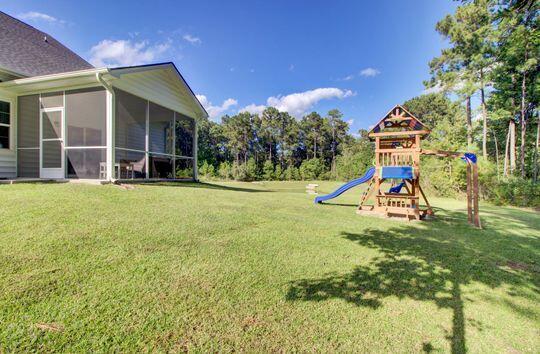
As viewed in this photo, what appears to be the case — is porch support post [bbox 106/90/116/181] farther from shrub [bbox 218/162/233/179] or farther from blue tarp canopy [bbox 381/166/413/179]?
shrub [bbox 218/162/233/179]

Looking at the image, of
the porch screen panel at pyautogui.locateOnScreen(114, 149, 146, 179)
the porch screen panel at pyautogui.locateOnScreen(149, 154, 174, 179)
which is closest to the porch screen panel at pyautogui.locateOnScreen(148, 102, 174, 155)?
the porch screen panel at pyautogui.locateOnScreen(149, 154, 174, 179)

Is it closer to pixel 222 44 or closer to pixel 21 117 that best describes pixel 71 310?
pixel 21 117

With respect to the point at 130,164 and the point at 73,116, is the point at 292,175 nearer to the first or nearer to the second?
the point at 130,164

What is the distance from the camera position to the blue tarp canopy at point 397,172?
745cm

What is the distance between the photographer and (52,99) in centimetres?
846

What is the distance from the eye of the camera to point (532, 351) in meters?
2.16

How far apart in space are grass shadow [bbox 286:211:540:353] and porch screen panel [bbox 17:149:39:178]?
9947 mm

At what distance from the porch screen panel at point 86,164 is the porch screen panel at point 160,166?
2043 mm

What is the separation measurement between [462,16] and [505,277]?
81.1 feet

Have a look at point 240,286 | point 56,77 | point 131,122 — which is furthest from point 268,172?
point 240,286

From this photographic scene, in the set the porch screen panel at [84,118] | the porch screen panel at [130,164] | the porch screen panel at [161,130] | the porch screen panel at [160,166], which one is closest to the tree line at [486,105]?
the porch screen panel at [84,118]

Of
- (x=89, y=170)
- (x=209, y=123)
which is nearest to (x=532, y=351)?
(x=89, y=170)

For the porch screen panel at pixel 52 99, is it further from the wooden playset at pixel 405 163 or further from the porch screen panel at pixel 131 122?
the wooden playset at pixel 405 163

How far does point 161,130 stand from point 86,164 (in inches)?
198
